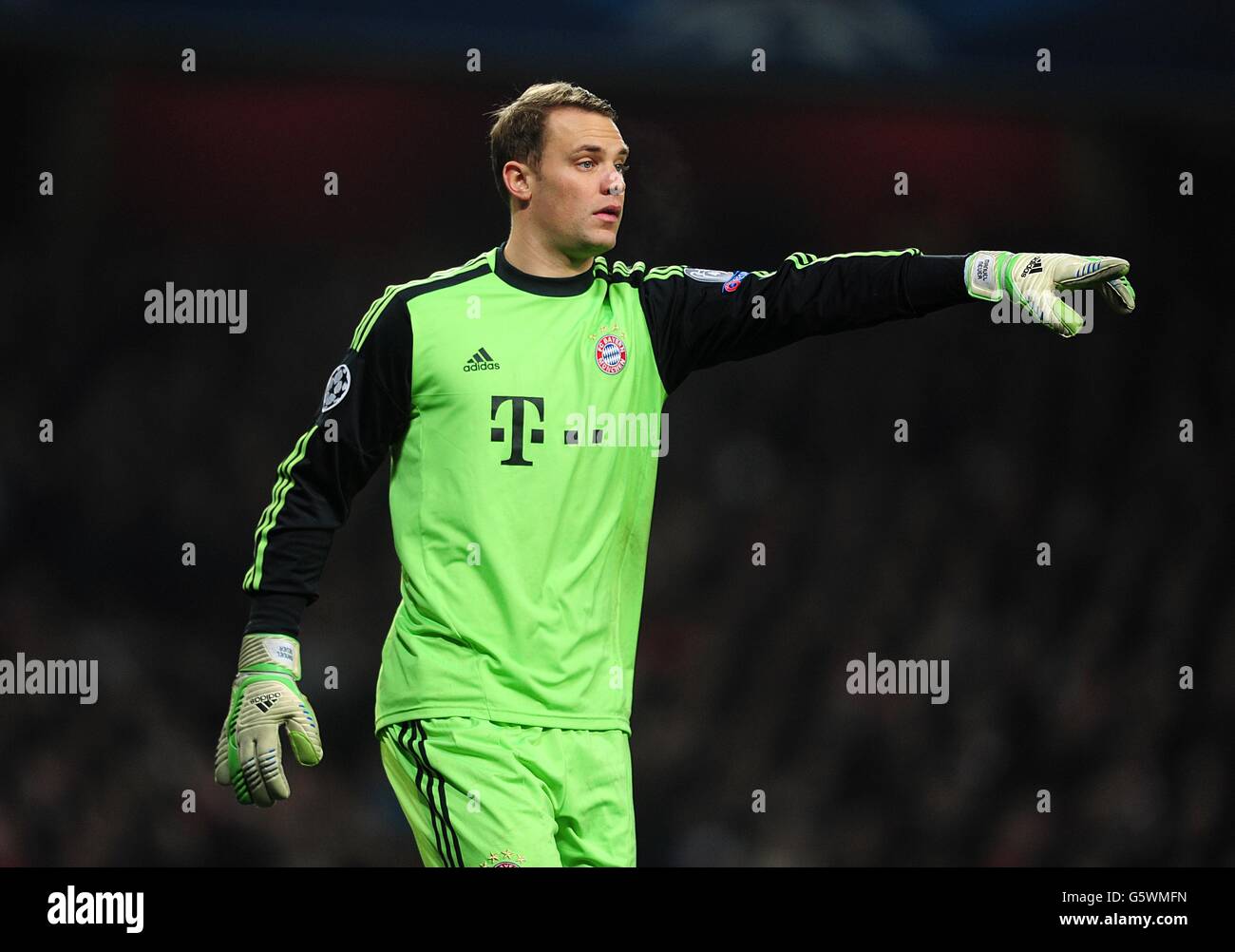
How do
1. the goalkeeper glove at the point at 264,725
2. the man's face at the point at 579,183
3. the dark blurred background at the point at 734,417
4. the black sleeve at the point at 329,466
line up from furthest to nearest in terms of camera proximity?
the dark blurred background at the point at 734,417 < the man's face at the point at 579,183 < the black sleeve at the point at 329,466 < the goalkeeper glove at the point at 264,725

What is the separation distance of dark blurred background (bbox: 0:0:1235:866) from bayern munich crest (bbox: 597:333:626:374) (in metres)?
2.36

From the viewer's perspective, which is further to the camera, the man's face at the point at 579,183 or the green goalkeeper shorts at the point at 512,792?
the man's face at the point at 579,183

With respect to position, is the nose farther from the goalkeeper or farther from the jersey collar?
the jersey collar

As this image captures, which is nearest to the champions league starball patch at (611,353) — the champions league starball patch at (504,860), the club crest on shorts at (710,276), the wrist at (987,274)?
the club crest on shorts at (710,276)

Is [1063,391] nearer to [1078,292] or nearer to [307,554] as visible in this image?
[1078,292]

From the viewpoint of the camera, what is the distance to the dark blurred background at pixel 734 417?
6246 millimetres

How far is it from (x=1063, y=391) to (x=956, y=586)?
79cm

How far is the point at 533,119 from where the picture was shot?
3.97 metres

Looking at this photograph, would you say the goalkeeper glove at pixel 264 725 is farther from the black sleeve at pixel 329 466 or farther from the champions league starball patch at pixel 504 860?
the champions league starball patch at pixel 504 860

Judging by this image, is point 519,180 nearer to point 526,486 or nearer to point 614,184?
point 614,184

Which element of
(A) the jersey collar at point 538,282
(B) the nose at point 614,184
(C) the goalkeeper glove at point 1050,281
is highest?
(B) the nose at point 614,184

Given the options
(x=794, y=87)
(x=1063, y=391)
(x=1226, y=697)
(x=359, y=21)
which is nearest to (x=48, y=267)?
(x=359, y=21)

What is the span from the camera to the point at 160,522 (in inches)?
251

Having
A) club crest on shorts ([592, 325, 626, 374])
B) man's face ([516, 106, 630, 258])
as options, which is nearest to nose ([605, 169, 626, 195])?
man's face ([516, 106, 630, 258])
